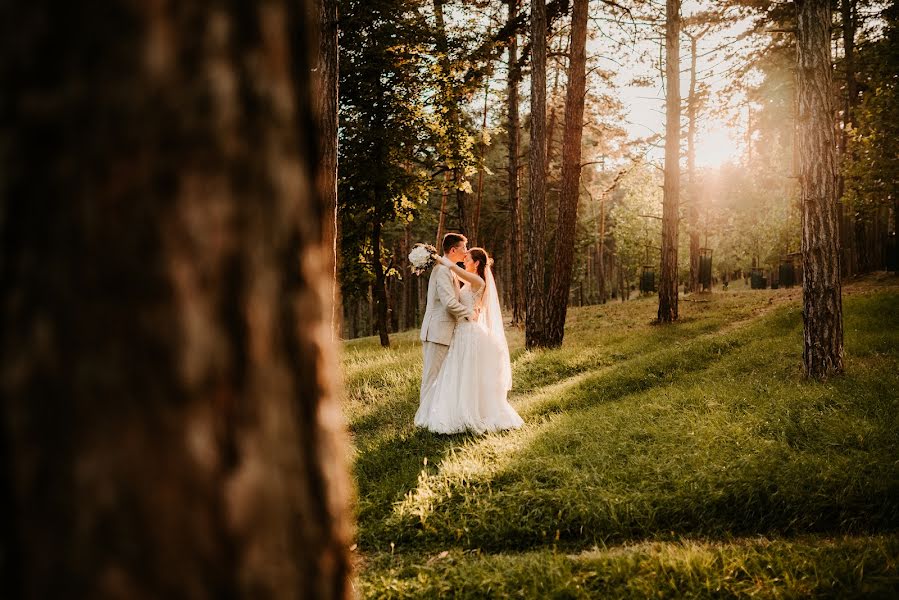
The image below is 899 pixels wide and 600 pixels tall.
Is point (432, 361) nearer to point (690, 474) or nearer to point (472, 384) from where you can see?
point (472, 384)

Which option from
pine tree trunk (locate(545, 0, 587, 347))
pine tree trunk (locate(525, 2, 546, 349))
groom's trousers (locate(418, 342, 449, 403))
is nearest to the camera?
groom's trousers (locate(418, 342, 449, 403))

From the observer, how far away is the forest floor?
10.9ft

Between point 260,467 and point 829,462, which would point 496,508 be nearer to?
point 829,462

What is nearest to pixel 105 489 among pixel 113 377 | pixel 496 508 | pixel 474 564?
pixel 113 377

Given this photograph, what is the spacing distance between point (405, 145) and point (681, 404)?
30.9 ft

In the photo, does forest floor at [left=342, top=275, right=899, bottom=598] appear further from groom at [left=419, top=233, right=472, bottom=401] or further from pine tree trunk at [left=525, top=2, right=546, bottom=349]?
pine tree trunk at [left=525, top=2, right=546, bottom=349]

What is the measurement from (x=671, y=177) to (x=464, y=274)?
1096 cm

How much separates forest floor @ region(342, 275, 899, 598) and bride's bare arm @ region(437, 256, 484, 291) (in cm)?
199

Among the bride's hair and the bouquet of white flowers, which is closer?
the bouquet of white flowers

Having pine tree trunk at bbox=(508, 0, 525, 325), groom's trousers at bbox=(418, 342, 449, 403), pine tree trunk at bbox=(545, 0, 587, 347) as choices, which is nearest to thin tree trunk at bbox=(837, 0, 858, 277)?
pine tree trunk at bbox=(508, 0, 525, 325)

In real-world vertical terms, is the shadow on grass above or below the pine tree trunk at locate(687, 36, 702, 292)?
below

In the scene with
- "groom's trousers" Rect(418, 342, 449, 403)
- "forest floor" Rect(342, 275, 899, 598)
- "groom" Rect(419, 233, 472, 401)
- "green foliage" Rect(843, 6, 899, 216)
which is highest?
"green foliage" Rect(843, 6, 899, 216)

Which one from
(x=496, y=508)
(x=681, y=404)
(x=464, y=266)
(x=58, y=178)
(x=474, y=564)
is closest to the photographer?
(x=58, y=178)

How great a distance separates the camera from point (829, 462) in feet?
15.4
